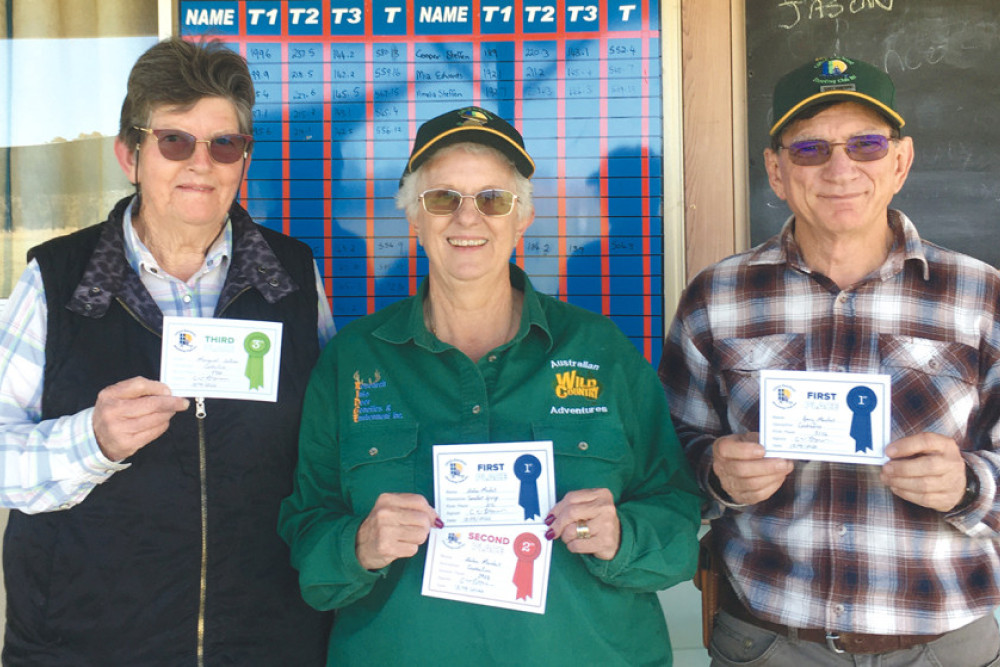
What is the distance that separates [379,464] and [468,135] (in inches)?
34.4

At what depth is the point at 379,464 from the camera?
7.31ft

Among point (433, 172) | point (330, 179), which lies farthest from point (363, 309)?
point (433, 172)

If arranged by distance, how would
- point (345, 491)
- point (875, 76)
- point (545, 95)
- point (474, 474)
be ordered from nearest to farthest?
point (474, 474)
point (345, 491)
point (875, 76)
point (545, 95)

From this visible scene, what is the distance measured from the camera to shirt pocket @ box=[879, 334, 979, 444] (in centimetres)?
231

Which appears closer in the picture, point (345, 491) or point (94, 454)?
point (94, 454)

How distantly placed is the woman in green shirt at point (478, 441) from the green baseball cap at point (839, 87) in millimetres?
778

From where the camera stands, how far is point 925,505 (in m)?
2.17

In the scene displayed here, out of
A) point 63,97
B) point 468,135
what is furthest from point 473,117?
point 63,97

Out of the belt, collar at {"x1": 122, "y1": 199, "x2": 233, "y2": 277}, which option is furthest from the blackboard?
collar at {"x1": 122, "y1": 199, "x2": 233, "y2": 277}

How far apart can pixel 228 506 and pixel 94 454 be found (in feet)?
1.16

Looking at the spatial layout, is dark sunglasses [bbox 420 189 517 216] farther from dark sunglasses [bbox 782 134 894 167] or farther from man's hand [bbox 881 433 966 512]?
man's hand [bbox 881 433 966 512]

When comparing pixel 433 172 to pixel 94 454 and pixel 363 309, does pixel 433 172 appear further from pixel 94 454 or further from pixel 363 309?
pixel 363 309


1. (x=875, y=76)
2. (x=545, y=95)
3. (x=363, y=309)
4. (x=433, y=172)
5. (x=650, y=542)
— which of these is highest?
(x=545, y=95)

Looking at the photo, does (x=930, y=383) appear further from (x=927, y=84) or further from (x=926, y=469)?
(x=927, y=84)
